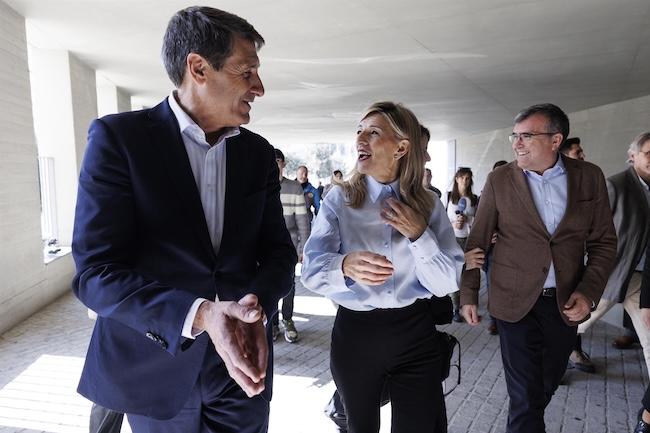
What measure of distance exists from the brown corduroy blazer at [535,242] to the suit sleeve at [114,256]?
219 centimetres

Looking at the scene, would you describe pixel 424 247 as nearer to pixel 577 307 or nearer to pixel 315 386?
pixel 577 307

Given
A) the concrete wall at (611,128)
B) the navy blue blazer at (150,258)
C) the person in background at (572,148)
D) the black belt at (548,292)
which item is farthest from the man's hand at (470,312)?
the concrete wall at (611,128)

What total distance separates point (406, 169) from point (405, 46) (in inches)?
225

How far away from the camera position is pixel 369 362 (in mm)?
2232

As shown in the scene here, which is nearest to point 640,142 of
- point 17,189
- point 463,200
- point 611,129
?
point 463,200

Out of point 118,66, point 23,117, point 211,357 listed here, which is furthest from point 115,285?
point 118,66

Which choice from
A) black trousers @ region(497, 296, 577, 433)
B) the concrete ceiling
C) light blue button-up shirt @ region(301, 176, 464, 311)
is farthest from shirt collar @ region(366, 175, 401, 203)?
the concrete ceiling

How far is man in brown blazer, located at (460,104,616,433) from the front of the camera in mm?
2818

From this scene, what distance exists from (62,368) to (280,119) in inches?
530

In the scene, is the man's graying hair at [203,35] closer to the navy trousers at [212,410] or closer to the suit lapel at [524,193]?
the navy trousers at [212,410]

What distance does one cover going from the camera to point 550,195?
2891 millimetres

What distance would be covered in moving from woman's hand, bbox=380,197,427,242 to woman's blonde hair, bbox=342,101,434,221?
188mm

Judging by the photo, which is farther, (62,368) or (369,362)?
(62,368)

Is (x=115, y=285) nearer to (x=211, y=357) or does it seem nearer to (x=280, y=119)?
(x=211, y=357)
